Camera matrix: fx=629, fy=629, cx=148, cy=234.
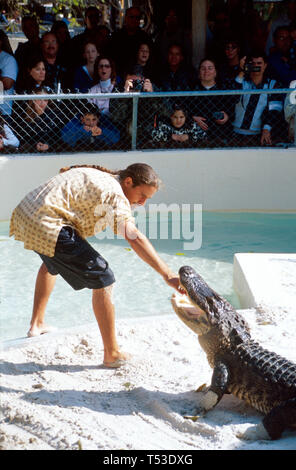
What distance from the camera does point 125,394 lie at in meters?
3.30

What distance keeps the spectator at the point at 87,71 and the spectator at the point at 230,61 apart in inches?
58.7

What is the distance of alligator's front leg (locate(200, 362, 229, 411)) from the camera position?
3.08 meters

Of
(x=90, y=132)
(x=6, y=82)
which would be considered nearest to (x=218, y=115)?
(x=90, y=132)

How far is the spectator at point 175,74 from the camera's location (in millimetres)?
7238

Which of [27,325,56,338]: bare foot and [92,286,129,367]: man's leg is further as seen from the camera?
[27,325,56,338]: bare foot

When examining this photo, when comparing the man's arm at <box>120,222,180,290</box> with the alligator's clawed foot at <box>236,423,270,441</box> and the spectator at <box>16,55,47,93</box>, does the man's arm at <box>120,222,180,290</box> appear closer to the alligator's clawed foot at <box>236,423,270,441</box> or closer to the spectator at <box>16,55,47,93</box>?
the alligator's clawed foot at <box>236,423,270,441</box>

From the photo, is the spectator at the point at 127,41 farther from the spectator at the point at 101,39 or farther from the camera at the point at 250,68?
the camera at the point at 250,68

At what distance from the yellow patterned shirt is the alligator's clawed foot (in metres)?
1.22

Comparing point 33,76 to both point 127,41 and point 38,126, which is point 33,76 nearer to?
point 38,126

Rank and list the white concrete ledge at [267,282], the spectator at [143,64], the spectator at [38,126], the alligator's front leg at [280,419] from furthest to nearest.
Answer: the spectator at [143,64], the spectator at [38,126], the white concrete ledge at [267,282], the alligator's front leg at [280,419]

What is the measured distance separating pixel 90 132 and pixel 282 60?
253cm

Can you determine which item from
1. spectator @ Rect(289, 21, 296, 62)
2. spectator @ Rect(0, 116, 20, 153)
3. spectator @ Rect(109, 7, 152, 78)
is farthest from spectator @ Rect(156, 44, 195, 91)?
spectator @ Rect(0, 116, 20, 153)

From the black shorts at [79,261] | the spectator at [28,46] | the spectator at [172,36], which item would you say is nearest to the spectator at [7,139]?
the spectator at [28,46]

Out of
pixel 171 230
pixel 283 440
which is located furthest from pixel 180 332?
pixel 171 230
